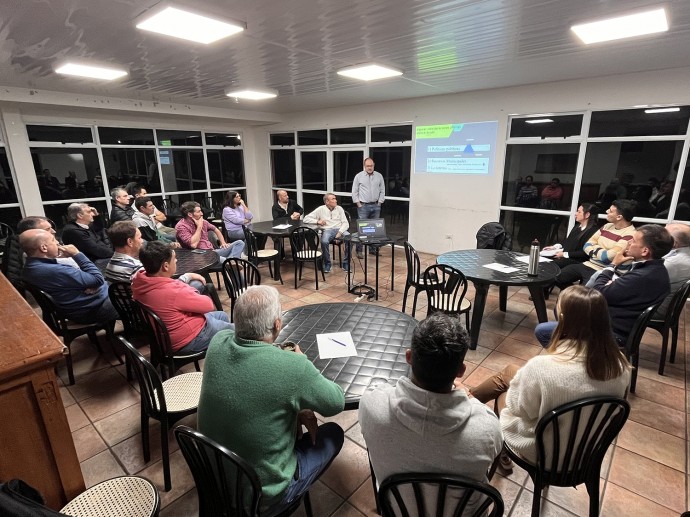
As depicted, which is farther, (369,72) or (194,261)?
(369,72)

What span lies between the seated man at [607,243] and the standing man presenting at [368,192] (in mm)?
3028

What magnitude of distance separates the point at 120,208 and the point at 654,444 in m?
5.42

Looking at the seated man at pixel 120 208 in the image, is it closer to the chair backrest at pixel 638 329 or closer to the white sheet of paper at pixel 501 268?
the white sheet of paper at pixel 501 268

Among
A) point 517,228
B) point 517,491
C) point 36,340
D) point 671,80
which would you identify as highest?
point 671,80

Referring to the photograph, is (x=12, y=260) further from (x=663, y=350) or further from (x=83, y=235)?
(x=663, y=350)

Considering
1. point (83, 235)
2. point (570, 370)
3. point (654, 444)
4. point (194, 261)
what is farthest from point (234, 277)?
point (654, 444)

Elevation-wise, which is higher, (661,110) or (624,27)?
(624,27)

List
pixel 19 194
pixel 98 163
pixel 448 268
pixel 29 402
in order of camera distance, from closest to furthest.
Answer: pixel 29 402 < pixel 448 268 < pixel 19 194 < pixel 98 163

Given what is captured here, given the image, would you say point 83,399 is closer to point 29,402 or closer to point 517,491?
point 29,402

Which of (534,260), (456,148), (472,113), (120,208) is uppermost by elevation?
(472,113)

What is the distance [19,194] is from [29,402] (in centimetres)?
600

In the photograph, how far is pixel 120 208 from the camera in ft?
14.3

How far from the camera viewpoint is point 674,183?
13.7ft

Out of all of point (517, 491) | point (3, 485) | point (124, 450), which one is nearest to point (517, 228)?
point (517, 491)
